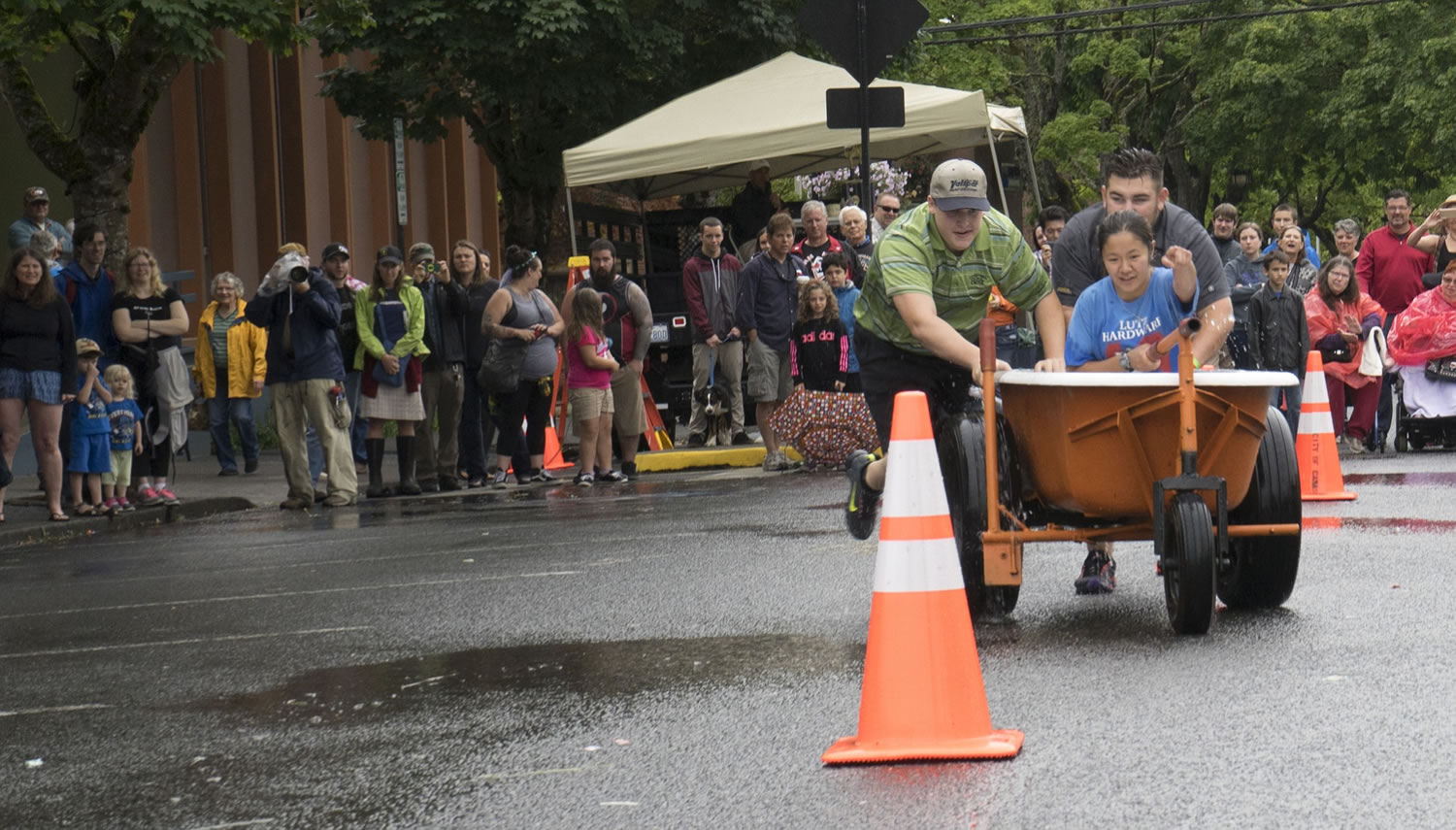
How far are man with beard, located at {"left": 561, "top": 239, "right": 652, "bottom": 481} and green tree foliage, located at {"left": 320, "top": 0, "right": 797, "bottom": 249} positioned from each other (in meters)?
7.81

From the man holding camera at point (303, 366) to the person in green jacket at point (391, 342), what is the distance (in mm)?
310

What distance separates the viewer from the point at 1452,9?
132ft

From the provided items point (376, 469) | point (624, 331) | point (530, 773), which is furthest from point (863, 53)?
point (530, 773)

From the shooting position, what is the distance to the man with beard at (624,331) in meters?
16.8

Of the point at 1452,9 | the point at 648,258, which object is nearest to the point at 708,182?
the point at 648,258

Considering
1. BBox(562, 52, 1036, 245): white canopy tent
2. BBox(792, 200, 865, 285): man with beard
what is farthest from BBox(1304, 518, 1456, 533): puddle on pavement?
BBox(562, 52, 1036, 245): white canopy tent

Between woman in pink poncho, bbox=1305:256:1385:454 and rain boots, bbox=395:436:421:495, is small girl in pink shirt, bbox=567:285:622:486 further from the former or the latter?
woman in pink poncho, bbox=1305:256:1385:454

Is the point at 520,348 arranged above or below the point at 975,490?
above

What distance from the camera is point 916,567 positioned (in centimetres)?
559

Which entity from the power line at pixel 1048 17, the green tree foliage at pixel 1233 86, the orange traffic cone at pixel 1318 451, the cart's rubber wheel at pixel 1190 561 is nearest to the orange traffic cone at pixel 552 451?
the orange traffic cone at pixel 1318 451

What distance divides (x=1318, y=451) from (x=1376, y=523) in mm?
1759

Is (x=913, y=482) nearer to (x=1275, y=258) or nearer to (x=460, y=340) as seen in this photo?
(x=460, y=340)

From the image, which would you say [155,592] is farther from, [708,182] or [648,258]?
[708,182]

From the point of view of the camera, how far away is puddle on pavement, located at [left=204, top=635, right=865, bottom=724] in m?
6.71
